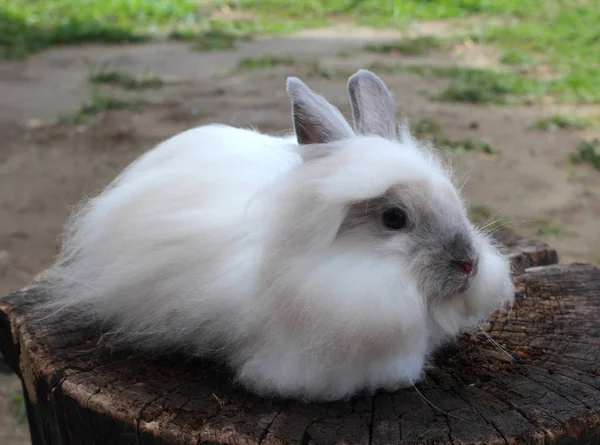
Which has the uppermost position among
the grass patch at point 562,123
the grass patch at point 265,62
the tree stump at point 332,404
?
the grass patch at point 265,62

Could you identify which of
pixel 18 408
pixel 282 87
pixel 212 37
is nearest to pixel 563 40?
pixel 282 87

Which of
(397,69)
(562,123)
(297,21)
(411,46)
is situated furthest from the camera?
(297,21)

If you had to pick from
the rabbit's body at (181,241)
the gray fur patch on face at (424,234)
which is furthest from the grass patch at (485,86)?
the gray fur patch on face at (424,234)

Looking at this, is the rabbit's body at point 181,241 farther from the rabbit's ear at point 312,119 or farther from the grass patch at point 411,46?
the grass patch at point 411,46

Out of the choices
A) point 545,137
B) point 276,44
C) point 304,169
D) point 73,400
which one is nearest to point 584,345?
point 304,169

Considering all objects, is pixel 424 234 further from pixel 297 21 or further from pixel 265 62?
pixel 297 21

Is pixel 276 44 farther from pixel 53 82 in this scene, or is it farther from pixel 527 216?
pixel 527 216

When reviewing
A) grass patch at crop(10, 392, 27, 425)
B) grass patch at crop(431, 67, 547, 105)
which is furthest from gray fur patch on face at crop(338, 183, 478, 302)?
grass patch at crop(431, 67, 547, 105)
